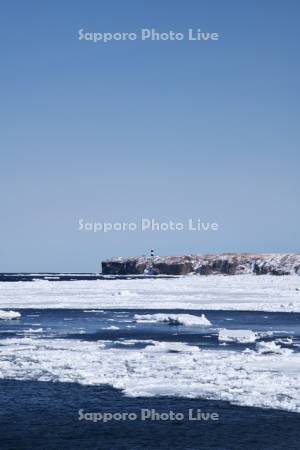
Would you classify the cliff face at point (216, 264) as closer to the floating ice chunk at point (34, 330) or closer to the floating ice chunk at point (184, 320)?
the floating ice chunk at point (184, 320)

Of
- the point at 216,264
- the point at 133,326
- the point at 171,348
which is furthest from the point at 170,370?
the point at 216,264

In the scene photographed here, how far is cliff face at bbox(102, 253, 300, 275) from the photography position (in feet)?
314

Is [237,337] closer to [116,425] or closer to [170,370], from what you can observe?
[170,370]

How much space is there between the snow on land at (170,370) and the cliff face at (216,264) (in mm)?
76613

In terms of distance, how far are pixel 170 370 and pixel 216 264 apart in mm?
93159

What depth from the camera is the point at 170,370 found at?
14602mm

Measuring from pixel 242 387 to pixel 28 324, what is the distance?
14649 mm

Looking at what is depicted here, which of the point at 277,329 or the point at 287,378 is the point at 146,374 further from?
the point at 277,329

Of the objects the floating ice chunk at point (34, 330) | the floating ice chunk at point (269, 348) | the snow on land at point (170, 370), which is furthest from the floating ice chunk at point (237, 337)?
the floating ice chunk at point (34, 330)

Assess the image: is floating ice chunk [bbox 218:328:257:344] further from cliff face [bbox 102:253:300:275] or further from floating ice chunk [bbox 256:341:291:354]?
cliff face [bbox 102:253:300:275]

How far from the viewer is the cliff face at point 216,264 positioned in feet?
314

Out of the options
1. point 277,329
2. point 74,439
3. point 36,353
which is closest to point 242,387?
point 74,439

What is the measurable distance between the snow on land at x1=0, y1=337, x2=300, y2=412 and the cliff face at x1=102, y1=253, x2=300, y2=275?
251ft

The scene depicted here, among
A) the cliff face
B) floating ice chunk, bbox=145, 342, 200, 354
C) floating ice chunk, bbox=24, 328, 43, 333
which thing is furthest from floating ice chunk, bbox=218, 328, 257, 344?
the cliff face
